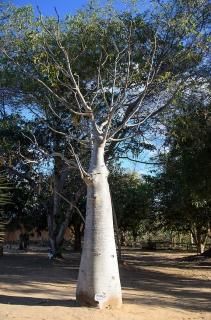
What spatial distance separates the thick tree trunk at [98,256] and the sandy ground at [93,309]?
0.80ft

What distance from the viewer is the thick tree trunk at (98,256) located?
29.5ft

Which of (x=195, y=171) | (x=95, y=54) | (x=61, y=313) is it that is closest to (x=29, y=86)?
(x=95, y=54)

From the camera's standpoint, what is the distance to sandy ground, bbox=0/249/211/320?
8.59 m

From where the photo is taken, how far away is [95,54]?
48.3 ft

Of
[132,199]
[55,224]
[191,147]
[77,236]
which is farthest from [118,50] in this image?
[77,236]

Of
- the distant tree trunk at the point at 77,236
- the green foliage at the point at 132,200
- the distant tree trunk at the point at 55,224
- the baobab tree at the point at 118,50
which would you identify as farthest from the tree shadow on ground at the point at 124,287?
the distant tree trunk at the point at 77,236

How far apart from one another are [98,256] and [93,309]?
0.91 meters

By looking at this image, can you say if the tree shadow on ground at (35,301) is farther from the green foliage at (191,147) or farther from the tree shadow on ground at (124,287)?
the green foliage at (191,147)

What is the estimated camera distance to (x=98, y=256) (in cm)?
916

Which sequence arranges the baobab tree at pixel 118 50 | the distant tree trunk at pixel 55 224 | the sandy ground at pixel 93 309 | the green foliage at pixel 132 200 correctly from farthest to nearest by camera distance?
the green foliage at pixel 132 200, the distant tree trunk at pixel 55 224, the baobab tree at pixel 118 50, the sandy ground at pixel 93 309

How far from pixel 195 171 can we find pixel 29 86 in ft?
20.0

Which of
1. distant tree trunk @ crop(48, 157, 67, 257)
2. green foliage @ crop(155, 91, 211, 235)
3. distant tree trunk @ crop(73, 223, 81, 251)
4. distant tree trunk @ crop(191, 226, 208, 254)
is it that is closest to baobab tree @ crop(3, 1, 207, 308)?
green foliage @ crop(155, 91, 211, 235)

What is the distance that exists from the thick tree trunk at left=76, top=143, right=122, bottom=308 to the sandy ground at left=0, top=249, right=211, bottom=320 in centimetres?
25

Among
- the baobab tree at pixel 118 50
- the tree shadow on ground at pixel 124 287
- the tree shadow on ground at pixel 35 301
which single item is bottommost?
the tree shadow on ground at pixel 35 301
